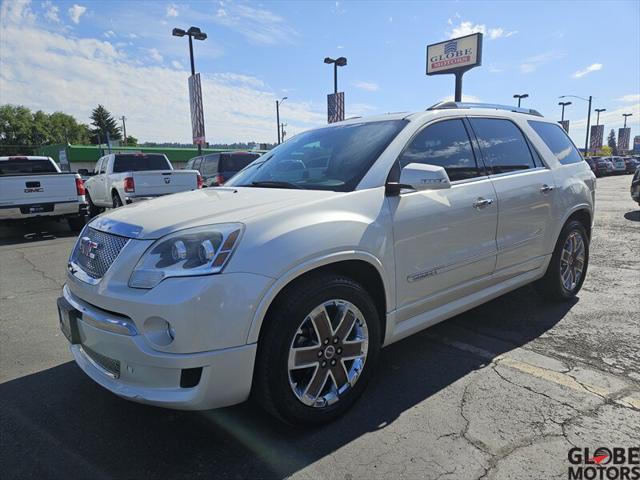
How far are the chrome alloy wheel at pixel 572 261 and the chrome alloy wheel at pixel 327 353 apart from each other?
281cm

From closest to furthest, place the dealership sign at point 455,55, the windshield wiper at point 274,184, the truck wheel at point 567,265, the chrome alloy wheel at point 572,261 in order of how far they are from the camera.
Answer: the windshield wiper at point 274,184
the truck wheel at point 567,265
the chrome alloy wheel at point 572,261
the dealership sign at point 455,55

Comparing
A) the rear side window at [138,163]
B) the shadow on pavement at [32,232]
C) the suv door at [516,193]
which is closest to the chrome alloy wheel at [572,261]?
the suv door at [516,193]

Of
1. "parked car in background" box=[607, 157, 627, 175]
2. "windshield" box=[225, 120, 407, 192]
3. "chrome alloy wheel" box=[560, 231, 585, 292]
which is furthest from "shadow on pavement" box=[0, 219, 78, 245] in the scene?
"parked car in background" box=[607, 157, 627, 175]

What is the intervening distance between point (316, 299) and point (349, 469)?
33.4 inches

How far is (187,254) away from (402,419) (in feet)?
5.11

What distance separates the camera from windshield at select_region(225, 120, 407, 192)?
2928 millimetres

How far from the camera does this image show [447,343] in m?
3.65

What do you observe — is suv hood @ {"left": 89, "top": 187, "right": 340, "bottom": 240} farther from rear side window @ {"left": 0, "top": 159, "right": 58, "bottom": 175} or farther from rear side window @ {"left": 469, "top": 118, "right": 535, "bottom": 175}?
rear side window @ {"left": 0, "top": 159, "right": 58, "bottom": 175}

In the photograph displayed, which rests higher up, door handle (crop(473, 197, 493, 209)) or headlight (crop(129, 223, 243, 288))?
door handle (crop(473, 197, 493, 209))

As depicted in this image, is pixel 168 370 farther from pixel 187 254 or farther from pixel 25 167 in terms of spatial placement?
pixel 25 167

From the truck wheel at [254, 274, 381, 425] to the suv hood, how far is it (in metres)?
0.49

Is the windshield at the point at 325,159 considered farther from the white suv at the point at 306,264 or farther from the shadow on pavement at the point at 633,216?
the shadow on pavement at the point at 633,216

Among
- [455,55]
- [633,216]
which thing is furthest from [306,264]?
[455,55]

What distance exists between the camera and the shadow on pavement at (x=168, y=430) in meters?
2.23
